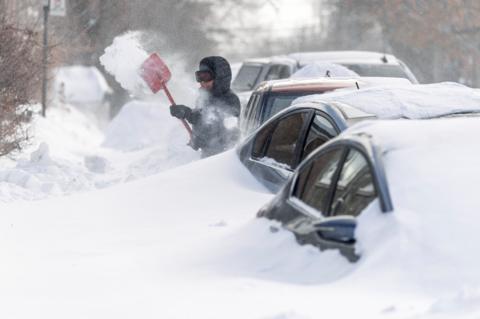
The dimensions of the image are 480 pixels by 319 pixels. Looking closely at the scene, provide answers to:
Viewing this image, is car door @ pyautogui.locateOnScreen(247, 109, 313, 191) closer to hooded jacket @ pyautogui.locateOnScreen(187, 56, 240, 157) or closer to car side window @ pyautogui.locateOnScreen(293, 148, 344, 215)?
car side window @ pyautogui.locateOnScreen(293, 148, 344, 215)

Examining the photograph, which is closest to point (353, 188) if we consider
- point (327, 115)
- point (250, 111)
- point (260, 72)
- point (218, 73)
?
point (327, 115)

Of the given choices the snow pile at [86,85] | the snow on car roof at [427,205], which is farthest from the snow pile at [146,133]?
the snow pile at [86,85]

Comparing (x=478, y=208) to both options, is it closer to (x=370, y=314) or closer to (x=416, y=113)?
(x=370, y=314)

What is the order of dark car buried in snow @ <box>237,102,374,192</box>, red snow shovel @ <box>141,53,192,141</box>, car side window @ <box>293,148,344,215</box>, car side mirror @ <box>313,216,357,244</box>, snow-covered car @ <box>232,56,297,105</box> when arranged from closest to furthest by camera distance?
1. car side mirror @ <box>313,216,357,244</box>
2. car side window @ <box>293,148,344,215</box>
3. dark car buried in snow @ <box>237,102,374,192</box>
4. red snow shovel @ <box>141,53,192,141</box>
5. snow-covered car @ <box>232,56,297,105</box>

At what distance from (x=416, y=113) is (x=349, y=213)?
276 centimetres

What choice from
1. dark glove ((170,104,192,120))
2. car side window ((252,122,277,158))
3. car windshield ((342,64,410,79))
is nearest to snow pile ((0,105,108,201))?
dark glove ((170,104,192,120))

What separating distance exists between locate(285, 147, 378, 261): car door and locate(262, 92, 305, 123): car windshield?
16.8 ft

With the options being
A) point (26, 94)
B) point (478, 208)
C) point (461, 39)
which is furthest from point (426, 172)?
point (461, 39)

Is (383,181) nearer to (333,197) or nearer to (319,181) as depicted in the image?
(333,197)

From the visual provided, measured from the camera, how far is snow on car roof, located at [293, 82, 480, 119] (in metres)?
10.2

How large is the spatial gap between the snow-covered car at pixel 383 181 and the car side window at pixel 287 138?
200cm

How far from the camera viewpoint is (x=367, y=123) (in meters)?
8.19

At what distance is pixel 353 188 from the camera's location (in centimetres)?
762

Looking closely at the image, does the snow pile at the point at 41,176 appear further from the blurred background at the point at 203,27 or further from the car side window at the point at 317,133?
the car side window at the point at 317,133
